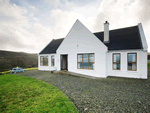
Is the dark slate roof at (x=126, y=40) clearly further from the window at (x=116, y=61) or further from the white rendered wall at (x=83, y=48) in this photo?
the white rendered wall at (x=83, y=48)

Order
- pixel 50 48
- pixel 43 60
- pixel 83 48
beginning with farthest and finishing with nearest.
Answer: pixel 50 48
pixel 43 60
pixel 83 48

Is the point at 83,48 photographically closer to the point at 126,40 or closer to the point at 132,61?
the point at 126,40

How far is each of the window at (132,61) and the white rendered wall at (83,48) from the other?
3.18m

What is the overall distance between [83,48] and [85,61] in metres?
1.98

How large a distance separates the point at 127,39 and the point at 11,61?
24159 millimetres

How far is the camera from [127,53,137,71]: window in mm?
9262

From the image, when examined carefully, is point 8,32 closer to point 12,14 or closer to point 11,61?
point 12,14

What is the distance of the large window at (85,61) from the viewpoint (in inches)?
421

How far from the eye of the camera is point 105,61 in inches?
382

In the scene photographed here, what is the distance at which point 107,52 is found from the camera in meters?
10.5

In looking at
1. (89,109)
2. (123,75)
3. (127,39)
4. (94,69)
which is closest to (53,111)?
(89,109)

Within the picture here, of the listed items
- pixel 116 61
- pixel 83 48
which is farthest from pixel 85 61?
pixel 116 61

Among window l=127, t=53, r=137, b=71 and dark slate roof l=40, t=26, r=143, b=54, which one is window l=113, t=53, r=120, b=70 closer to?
dark slate roof l=40, t=26, r=143, b=54

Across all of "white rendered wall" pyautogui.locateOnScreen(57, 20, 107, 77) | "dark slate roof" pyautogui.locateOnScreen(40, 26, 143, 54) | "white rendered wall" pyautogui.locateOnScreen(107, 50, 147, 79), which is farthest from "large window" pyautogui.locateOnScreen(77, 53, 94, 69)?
"dark slate roof" pyautogui.locateOnScreen(40, 26, 143, 54)
